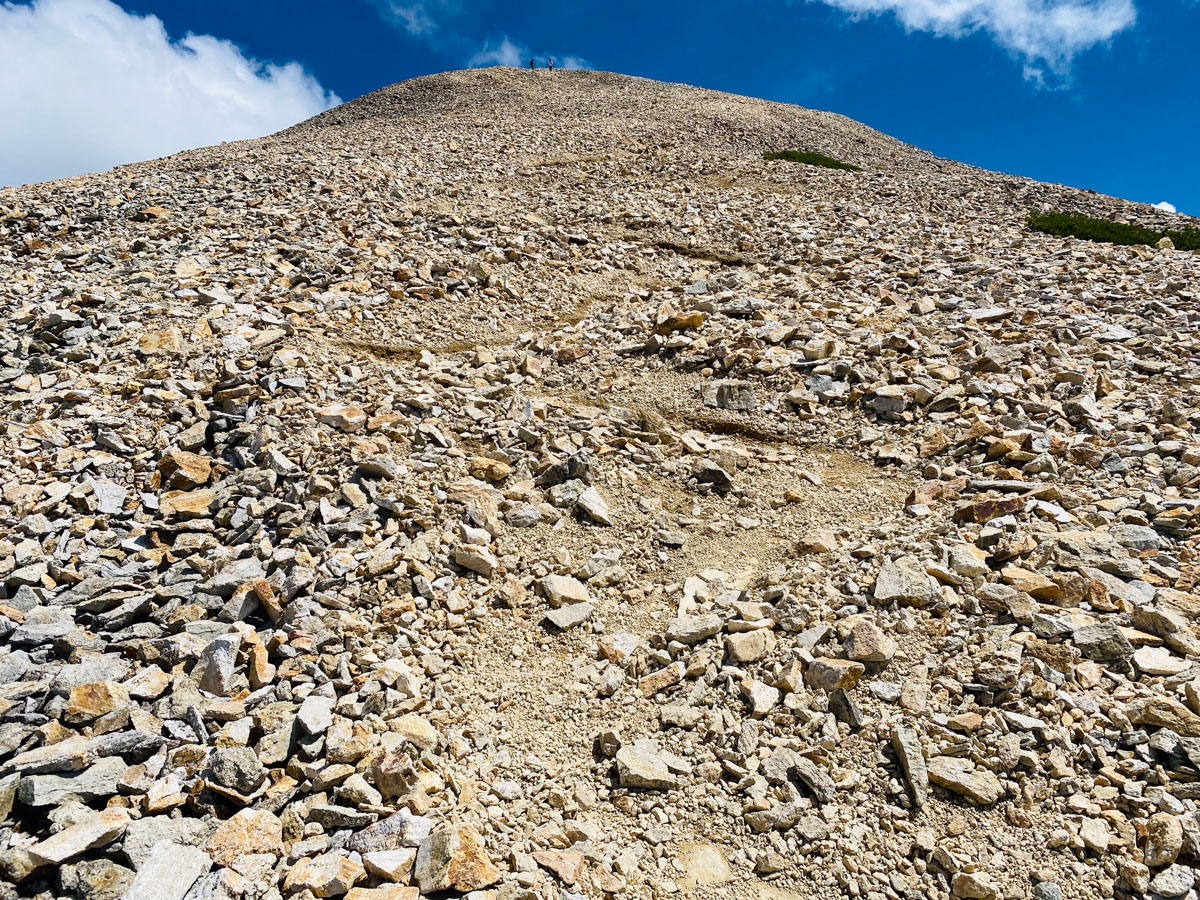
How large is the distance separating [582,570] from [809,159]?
21475mm

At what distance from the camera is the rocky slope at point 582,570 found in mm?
4328

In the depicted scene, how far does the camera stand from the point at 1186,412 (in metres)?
8.41

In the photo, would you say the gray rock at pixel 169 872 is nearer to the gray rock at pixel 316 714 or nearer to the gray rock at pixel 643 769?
the gray rock at pixel 316 714

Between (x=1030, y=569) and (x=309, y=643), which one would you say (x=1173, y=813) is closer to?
(x=1030, y=569)

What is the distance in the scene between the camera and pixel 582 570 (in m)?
7.06

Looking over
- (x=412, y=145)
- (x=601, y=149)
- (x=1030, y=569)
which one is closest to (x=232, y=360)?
(x=1030, y=569)

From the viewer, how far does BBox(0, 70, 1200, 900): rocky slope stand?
433 cm

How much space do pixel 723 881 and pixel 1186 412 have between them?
327 inches

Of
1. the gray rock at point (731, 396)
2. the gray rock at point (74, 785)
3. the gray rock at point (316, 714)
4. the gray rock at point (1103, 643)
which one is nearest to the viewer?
the gray rock at point (74, 785)

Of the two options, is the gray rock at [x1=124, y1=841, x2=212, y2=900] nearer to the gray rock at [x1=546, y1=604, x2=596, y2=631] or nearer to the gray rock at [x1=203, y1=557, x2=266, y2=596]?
the gray rock at [x1=203, y1=557, x2=266, y2=596]

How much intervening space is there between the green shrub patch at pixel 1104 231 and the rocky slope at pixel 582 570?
320 centimetres

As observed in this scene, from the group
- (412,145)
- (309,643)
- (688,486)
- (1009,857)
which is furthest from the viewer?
(412,145)

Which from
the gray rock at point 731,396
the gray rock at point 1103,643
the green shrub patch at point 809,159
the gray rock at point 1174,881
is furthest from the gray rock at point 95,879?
the green shrub patch at point 809,159

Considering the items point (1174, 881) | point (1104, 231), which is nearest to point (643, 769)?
point (1174, 881)
